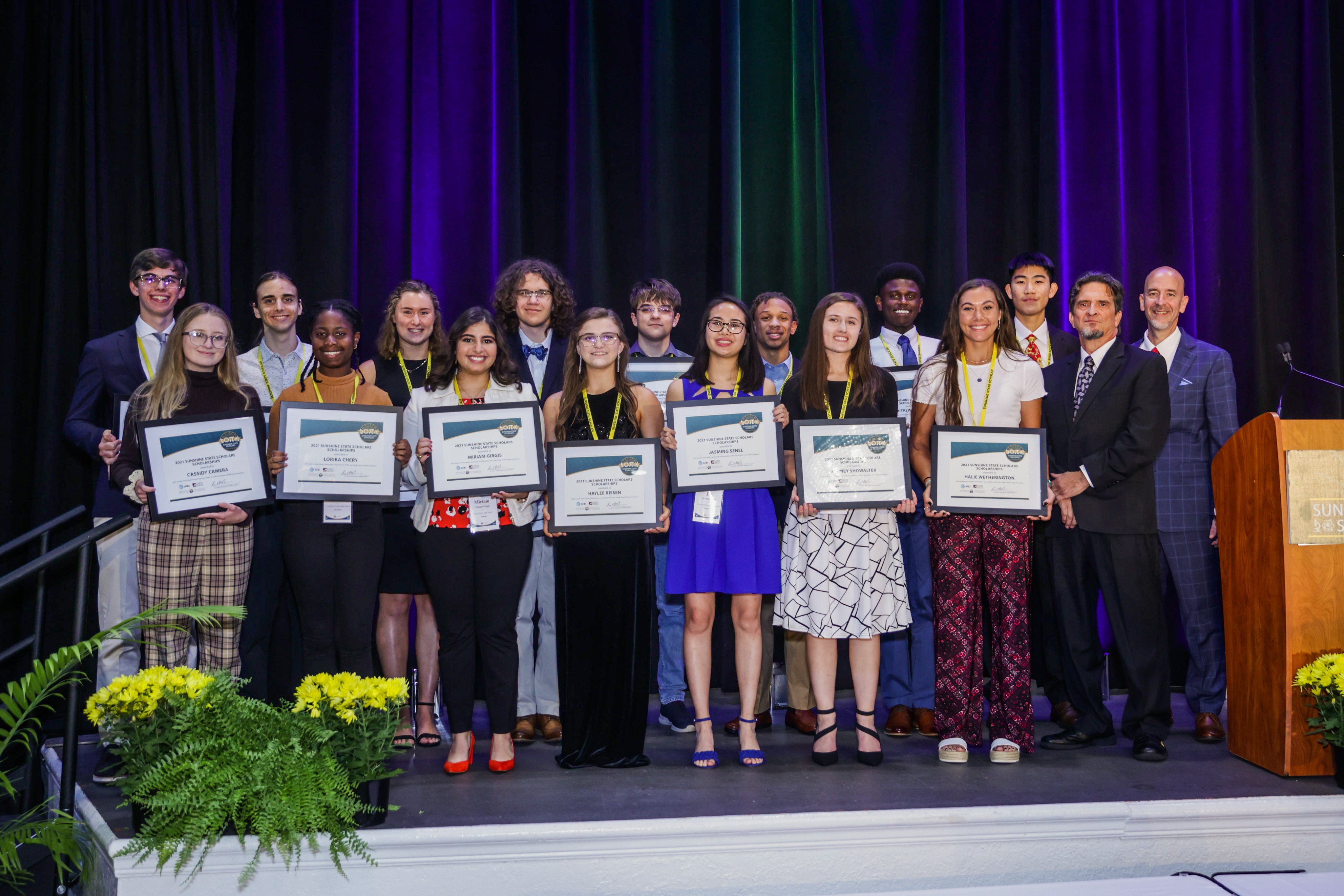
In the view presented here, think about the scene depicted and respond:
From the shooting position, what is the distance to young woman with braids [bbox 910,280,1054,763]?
10.9 feet

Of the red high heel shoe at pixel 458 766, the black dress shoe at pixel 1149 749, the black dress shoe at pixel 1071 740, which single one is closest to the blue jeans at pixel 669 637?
the red high heel shoe at pixel 458 766

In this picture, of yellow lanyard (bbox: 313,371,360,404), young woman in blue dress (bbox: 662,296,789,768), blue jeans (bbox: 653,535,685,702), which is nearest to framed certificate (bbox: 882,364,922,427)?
young woman in blue dress (bbox: 662,296,789,768)

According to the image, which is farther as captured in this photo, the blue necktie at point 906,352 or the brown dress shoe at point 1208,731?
the blue necktie at point 906,352

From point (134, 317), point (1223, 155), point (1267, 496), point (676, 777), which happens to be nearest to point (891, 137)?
point (1223, 155)

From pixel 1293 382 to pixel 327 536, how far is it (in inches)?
187

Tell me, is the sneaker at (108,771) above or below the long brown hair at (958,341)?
below

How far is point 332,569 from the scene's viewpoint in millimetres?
3287

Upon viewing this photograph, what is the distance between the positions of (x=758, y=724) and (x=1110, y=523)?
153cm

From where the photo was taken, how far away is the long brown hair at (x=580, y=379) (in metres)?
3.36

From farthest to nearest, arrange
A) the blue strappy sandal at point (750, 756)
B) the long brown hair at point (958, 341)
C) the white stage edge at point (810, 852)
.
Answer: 1. the long brown hair at point (958, 341)
2. the blue strappy sandal at point (750, 756)
3. the white stage edge at point (810, 852)

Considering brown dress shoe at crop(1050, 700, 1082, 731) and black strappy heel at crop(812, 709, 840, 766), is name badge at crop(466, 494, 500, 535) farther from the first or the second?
brown dress shoe at crop(1050, 700, 1082, 731)

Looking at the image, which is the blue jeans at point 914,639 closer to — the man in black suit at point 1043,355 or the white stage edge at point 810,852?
the man in black suit at point 1043,355

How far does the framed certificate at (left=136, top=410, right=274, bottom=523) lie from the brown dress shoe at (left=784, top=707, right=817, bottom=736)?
212 cm

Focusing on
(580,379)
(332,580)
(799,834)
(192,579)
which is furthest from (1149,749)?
(192,579)
